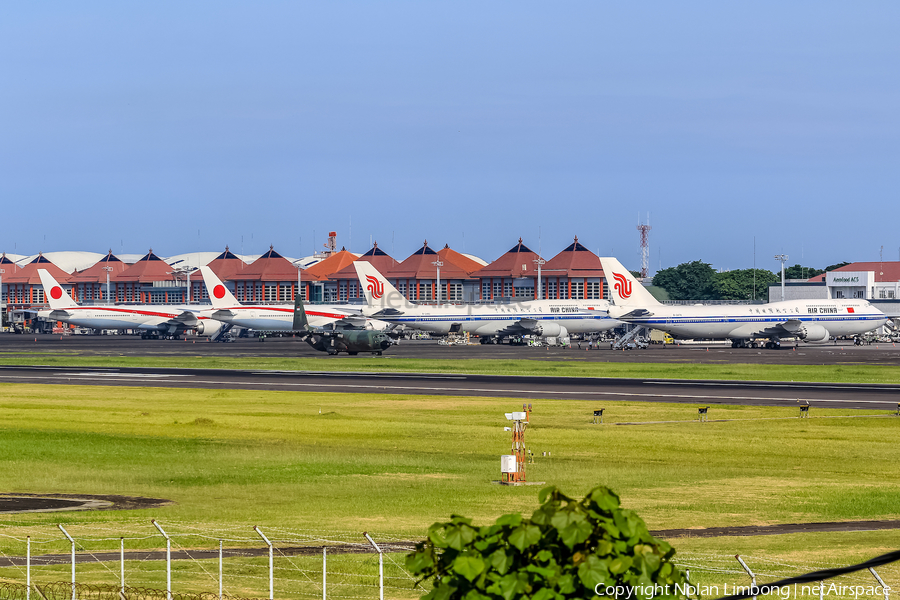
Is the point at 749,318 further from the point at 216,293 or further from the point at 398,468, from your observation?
the point at 398,468

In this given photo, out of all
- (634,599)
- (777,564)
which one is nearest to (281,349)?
(777,564)

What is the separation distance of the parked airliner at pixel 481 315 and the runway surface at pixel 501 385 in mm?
65136

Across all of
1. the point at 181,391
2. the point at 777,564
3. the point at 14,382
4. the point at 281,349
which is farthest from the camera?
the point at 281,349

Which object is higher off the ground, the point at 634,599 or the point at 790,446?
the point at 634,599

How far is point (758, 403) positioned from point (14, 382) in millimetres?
59688

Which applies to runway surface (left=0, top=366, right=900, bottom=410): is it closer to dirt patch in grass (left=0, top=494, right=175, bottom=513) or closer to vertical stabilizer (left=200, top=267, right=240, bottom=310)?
dirt patch in grass (left=0, top=494, right=175, bottom=513)

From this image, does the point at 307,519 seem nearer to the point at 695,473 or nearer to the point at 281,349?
the point at 695,473

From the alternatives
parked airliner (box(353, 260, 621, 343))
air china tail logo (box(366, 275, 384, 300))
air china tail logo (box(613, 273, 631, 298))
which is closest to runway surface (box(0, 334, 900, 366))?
air china tail logo (box(613, 273, 631, 298))

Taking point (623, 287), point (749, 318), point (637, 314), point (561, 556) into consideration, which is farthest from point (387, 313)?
point (561, 556)

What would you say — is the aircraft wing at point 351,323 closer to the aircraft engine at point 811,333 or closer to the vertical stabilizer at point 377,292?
the vertical stabilizer at point 377,292

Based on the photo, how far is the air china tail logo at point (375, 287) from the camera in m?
160

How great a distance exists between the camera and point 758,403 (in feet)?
210

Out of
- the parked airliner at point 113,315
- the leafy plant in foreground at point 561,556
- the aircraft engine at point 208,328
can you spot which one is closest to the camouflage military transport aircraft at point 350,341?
the aircraft engine at point 208,328

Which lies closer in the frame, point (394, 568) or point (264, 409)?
point (394, 568)
